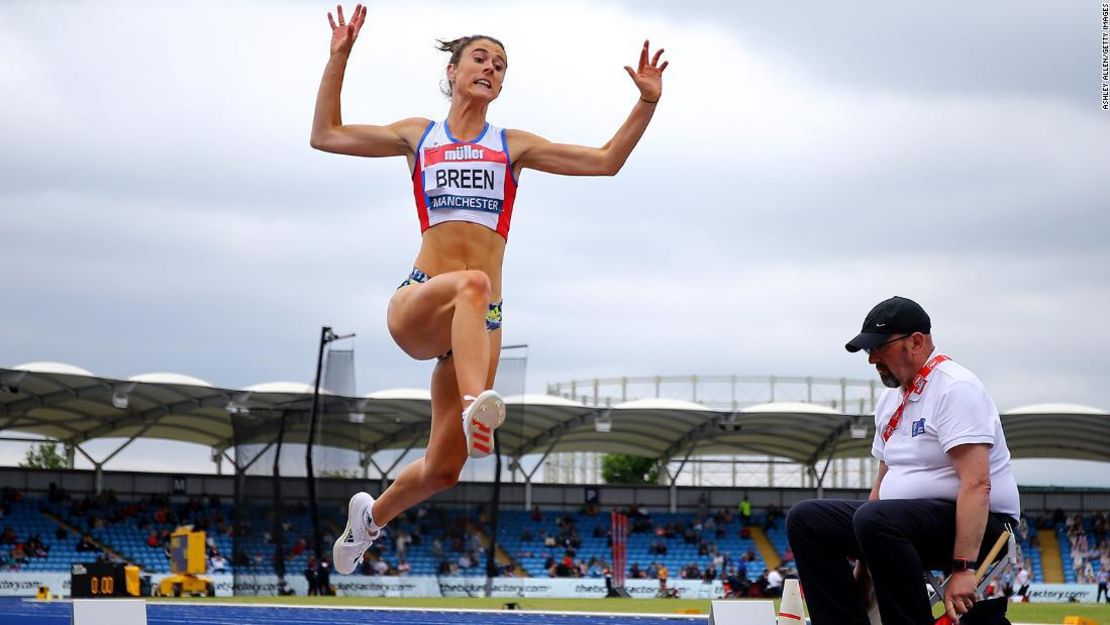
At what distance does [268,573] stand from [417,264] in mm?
20076

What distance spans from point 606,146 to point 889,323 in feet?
6.60

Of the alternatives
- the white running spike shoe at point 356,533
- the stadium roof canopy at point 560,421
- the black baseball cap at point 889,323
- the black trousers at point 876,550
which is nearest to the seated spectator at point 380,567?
the stadium roof canopy at point 560,421

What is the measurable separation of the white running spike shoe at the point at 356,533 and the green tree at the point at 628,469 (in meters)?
81.7

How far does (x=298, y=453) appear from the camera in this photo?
2509 cm

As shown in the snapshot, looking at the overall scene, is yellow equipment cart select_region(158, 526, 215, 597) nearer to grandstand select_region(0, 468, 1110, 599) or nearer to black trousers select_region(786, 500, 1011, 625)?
grandstand select_region(0, 468, 1110, 599)

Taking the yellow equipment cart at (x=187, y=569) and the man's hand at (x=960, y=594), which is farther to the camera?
the yellow equipment cart at (x=187, y=569)

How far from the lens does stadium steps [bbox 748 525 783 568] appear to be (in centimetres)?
4997

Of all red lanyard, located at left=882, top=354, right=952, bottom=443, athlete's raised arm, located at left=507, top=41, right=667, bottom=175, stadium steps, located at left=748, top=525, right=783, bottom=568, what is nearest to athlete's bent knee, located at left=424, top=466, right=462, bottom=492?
athlete's raised arm, located at left=507, top=41, right=667, bottom=175

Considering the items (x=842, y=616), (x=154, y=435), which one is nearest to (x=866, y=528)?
(x=842, y=616)

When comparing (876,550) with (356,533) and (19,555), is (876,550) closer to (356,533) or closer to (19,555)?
(356,533)

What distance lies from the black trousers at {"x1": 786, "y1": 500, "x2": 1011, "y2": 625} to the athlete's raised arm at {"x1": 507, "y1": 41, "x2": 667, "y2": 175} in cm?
215

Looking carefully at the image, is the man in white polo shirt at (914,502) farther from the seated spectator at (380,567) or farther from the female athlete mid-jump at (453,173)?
the seated spectator at (380,567)

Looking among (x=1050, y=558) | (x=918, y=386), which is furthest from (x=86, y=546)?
(x=918, y=386)

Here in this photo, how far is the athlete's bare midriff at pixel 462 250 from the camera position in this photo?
6859 millimetres
